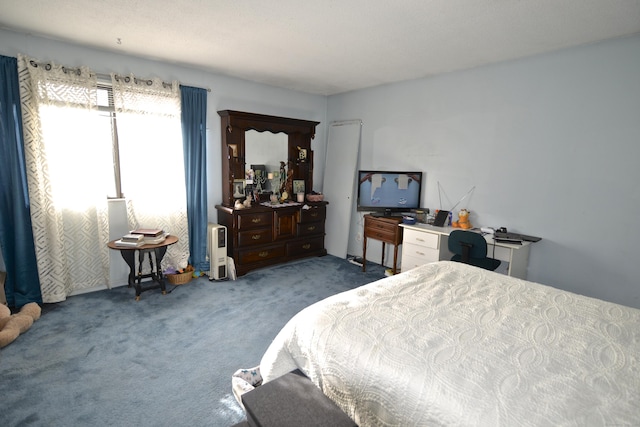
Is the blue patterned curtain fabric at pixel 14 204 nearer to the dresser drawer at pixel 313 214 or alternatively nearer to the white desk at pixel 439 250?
the dresser drawer at pixel 313 214

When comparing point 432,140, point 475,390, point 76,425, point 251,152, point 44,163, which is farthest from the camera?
point 251,152

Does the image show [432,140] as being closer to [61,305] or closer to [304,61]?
[304,61]

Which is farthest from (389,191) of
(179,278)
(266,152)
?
(179,278)

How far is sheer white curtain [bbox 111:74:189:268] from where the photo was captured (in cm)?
338

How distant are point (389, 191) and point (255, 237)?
176 centimetres

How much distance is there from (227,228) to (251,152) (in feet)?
3.39

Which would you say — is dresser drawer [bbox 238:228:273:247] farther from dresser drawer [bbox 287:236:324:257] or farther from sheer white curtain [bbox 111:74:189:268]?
sheer white curtain [bbox 111:74:189:268]

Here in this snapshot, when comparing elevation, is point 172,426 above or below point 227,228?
below

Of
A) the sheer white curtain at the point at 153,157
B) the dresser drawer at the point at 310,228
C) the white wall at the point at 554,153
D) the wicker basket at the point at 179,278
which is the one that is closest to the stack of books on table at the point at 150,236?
the sheer white curtain at the point at 153,157

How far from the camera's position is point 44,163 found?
2.97 meters

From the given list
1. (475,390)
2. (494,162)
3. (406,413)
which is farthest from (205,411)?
(494,162)

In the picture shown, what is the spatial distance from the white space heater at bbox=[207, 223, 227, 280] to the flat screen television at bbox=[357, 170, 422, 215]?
1718 mm

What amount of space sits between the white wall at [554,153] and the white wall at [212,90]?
160 centimetres

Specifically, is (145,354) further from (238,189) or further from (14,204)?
(238,189)
